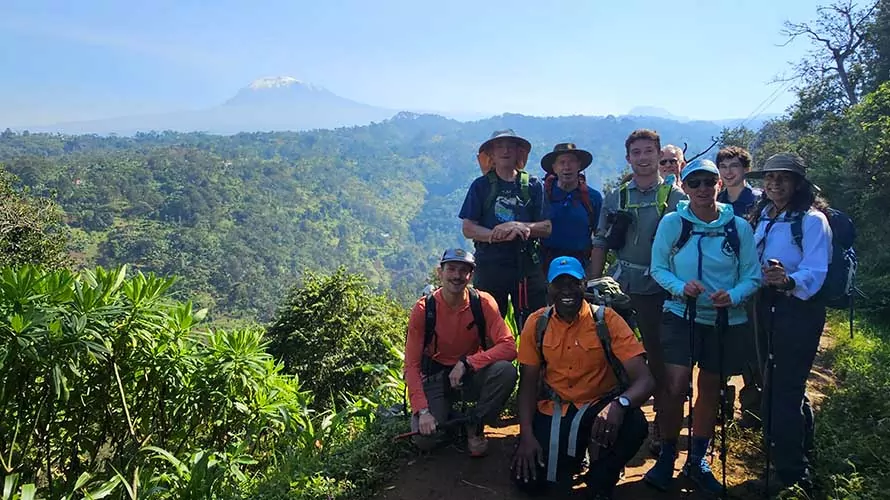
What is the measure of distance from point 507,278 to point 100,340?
8.81 ft

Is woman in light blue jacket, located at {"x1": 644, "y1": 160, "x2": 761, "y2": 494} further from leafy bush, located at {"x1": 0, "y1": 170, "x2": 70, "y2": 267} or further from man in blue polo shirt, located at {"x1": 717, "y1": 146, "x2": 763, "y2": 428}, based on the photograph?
leafy bush, located at {"x1": 0, "y1": 170, "x2": 70, "y2": 267}

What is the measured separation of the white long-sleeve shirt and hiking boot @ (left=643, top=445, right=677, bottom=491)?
108 cm

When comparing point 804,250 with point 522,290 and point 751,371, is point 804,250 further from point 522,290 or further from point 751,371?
point 522,290

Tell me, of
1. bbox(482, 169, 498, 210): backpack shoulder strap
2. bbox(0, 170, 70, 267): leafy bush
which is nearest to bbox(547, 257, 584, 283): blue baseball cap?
bbox(482, 169, 498, 210): backpack shoulder strap

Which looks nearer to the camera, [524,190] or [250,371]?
[524,190]

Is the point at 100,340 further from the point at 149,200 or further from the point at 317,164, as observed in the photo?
the point at 317,164

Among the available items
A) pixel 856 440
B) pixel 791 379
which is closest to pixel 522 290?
pixel 791 379

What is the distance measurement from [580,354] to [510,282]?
40.2 inches

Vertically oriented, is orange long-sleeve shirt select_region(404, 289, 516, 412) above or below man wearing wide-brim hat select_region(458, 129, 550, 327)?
below

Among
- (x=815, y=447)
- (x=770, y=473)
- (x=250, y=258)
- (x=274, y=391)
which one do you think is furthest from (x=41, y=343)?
(x=250, y=258)

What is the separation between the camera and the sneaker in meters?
2.97

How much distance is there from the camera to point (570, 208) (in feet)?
12.9

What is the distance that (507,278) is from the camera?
3840 millimetres

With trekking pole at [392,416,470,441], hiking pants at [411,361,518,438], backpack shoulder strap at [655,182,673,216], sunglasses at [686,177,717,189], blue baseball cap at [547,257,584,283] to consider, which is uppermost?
sunglasses at [686,177,717,189]
